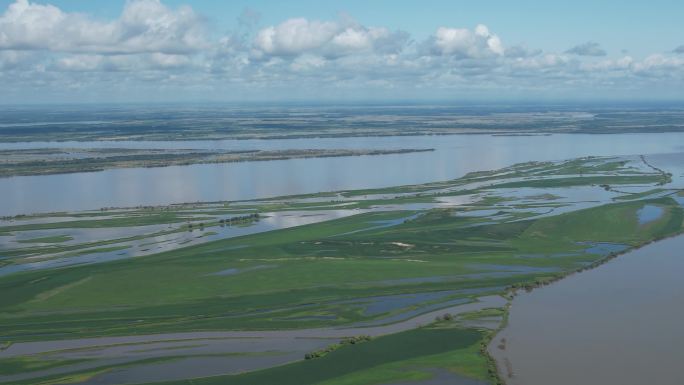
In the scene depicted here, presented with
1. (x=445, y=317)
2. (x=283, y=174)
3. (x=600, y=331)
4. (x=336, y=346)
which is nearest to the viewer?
(x=336, y=346)

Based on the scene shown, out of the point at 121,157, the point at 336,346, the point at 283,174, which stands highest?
the point at 121,157

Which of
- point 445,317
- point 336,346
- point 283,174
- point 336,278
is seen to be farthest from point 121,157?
point 336,346

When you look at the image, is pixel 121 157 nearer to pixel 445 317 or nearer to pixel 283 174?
pixel 283 174

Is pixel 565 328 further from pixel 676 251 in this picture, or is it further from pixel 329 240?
pixel 329 240

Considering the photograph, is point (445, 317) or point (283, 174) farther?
point (283, 174)

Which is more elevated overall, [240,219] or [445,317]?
[240,219]

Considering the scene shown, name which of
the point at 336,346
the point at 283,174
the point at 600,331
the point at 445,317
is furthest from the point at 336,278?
the point at 283,174

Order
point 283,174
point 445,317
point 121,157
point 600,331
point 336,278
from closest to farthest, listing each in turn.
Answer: point 600,331, point 445,317, point 336,278, point 283,174, point 121,157
